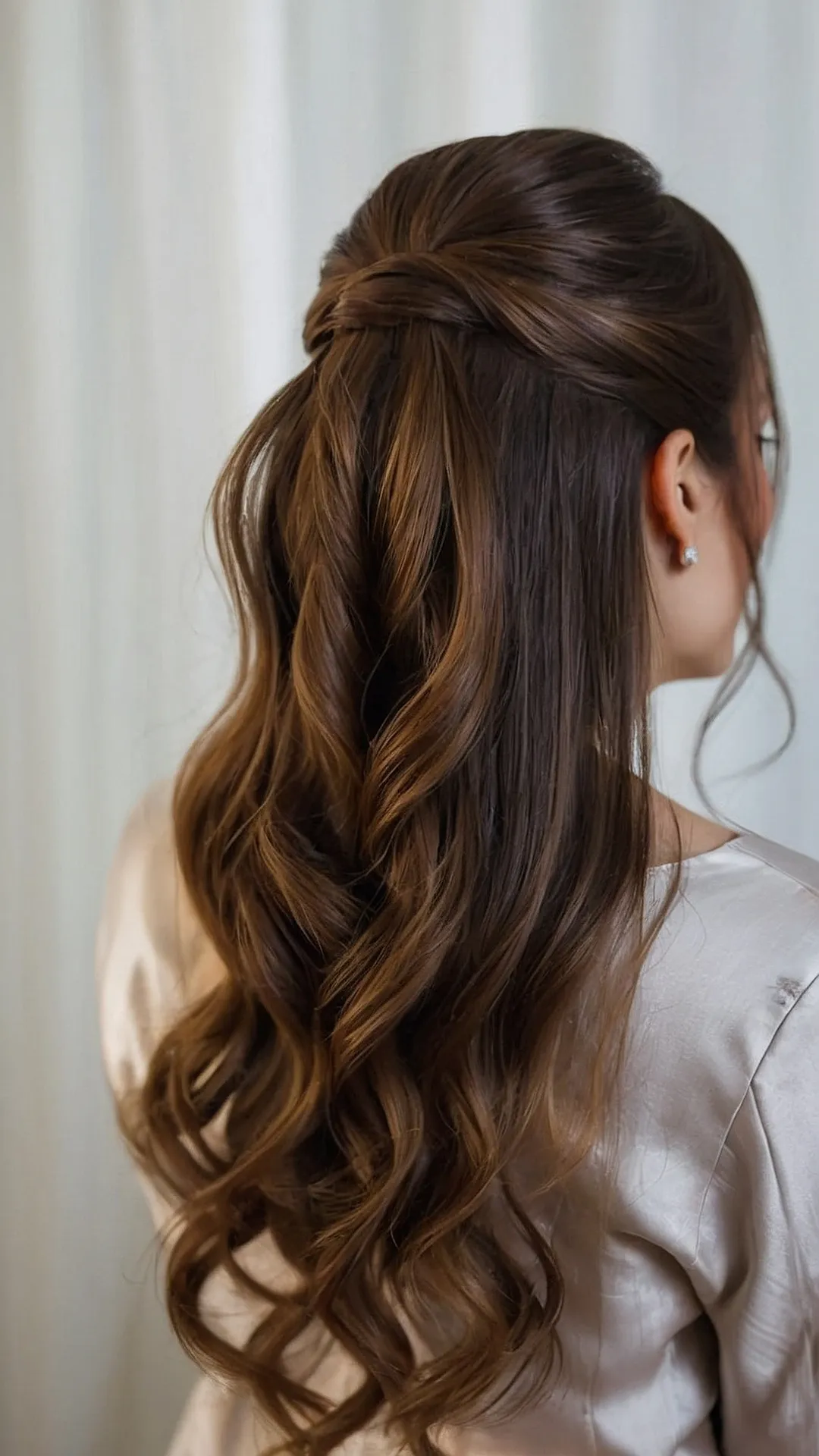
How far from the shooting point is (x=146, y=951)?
744 millimetres

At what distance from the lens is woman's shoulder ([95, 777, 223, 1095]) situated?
2.41 feet

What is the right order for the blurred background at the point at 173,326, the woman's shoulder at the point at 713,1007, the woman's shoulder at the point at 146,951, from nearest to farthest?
the woman's shoulder at the point at 713,1007 < the woman's shoulder at the point at 146,951 < the blurred background at the point at 173,326

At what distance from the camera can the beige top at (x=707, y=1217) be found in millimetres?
563

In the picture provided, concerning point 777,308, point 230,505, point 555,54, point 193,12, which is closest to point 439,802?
point 230,505

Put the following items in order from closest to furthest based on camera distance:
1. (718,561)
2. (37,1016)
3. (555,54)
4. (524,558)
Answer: (524,558), (718,561), (555,54), (37,1016)

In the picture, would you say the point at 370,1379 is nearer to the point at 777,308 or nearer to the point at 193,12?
the point at 777,308

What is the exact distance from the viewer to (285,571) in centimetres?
64

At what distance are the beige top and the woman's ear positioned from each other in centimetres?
18

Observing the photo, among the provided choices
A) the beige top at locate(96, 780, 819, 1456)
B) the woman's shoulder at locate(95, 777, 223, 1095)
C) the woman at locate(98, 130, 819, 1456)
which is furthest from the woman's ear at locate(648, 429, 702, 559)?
the woman's shoulder at locate(95, 777, 223, 1095)

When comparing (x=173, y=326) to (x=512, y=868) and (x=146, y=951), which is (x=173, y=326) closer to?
(x=146, y=951)

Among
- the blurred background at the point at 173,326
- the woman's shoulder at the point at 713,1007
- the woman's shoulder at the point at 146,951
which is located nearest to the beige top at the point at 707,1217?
the woman's shoulder at the point at 713,1007

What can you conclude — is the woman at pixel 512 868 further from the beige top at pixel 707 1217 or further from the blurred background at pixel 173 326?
the blurred background at pixel 173 326

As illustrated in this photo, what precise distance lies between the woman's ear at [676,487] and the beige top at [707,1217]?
0.58ft

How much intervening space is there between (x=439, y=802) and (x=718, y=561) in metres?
0.24
